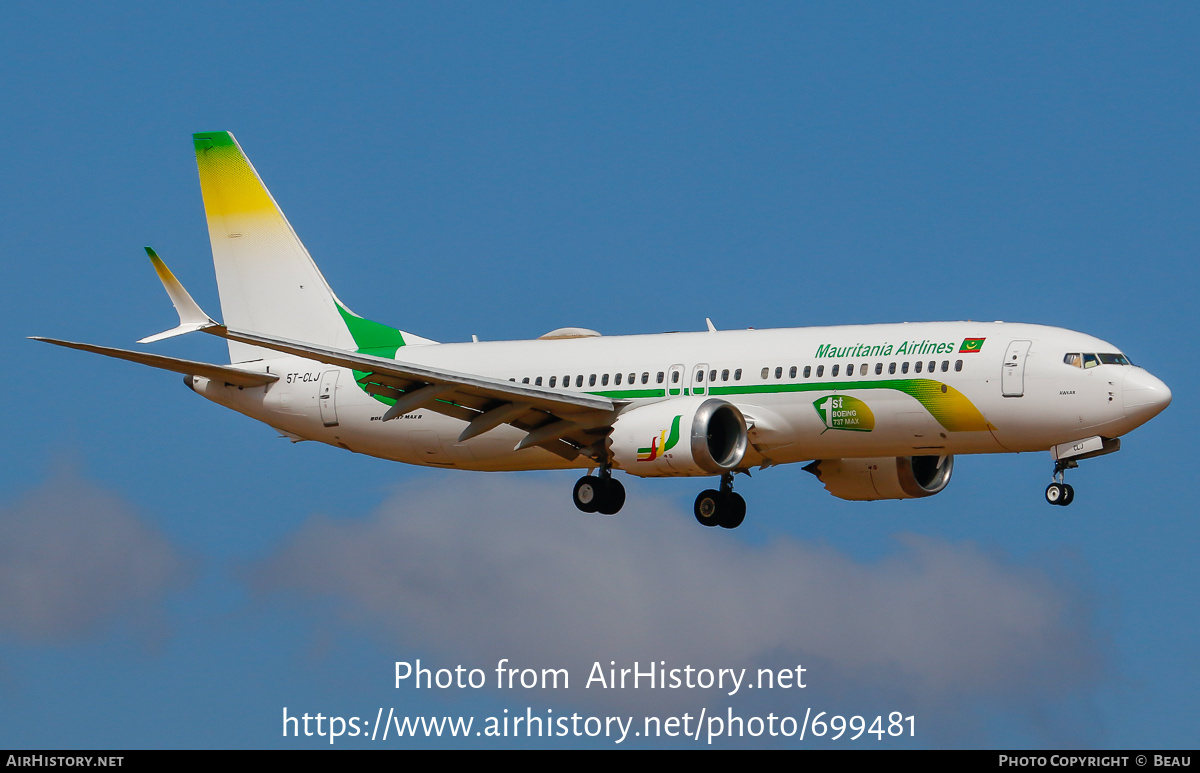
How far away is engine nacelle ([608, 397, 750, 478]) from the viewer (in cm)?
4781

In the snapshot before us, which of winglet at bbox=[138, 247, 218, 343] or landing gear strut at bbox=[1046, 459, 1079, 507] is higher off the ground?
winglet at bbox=[138, 247, 218, 343]

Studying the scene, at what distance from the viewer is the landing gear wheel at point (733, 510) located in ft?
176

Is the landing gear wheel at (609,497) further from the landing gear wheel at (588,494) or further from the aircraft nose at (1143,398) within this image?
the aircraft nose at (1143,398)

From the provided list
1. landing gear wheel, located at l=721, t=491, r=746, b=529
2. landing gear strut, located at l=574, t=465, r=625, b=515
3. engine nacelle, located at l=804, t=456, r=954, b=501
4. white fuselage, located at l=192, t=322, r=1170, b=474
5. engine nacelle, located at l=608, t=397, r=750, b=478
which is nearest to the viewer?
white fuselage, located at l=192, t=322, r=1170, b=474

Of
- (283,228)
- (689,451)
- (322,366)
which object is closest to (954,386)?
(689,451)

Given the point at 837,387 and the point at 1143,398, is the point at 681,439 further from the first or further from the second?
the point at 1143,398

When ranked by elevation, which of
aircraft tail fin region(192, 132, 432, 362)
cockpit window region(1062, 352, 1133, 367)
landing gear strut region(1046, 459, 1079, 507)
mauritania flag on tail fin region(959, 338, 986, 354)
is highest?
aircraft tail fin region(192, 132, 432, 362)

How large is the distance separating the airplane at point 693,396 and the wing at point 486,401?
7 cm

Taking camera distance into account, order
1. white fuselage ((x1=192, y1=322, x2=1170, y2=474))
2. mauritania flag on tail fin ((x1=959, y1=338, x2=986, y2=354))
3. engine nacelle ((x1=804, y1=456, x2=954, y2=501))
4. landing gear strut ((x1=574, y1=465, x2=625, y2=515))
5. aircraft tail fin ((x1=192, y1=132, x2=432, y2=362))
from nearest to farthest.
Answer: white fuselage ((x1=192, y1=322, x2=1170, y2=474)) → mauritania flag on tail fin ((x1=959, y1=338, x2=986, y2=354)) → landing gear strut ((x1=574, y1=465, x2=625, y2=515)) → engine nacelle ((x1=804, y1=456, x2=954, y2=501)) → aircraft tail fin ((x1=192, y1=132, x2=432, y2=362))

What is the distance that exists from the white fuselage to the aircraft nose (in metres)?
0.04

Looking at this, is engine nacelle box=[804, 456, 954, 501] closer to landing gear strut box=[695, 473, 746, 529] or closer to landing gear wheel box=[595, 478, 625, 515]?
landing gear strut box=[695, 473, 746, 529]

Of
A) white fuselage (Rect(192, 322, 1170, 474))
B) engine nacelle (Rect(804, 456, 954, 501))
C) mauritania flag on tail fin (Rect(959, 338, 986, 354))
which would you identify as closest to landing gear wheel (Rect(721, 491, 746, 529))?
engine nacelle (Rect(804, 456, 954, 501))

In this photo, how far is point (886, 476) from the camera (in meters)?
54.5

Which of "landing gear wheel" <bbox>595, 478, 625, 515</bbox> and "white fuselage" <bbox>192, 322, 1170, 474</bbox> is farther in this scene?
"landing gear wheel" <bbox>595, 478, 625, 515</bbox>
